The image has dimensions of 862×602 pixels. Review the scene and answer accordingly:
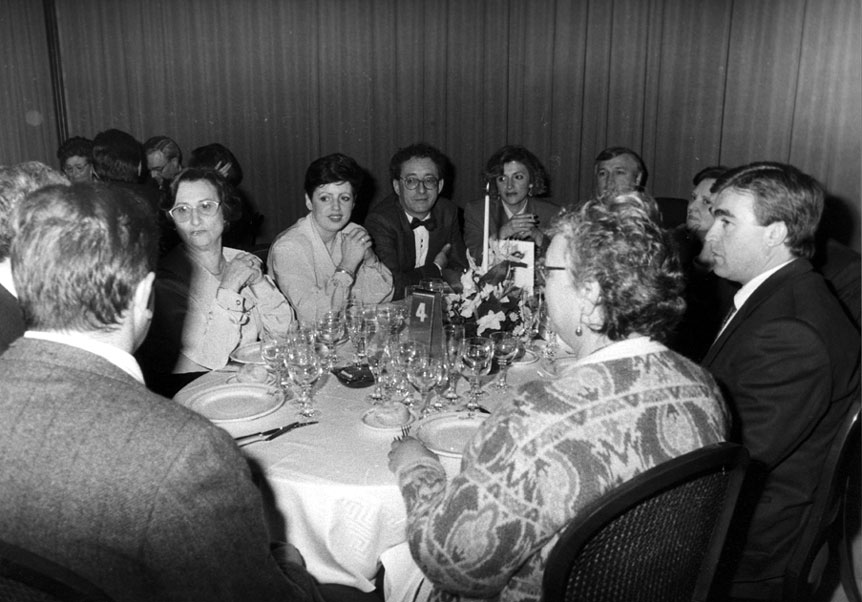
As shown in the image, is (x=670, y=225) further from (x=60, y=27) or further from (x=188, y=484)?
(x=60, y=27)

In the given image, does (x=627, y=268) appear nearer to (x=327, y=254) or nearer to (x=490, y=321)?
(x=490, y=321)

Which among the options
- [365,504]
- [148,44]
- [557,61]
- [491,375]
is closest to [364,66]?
[557,61]

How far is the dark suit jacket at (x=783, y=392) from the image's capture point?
175 centimetres

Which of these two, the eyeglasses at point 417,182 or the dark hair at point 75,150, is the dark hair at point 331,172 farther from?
the dark hair at point 75,150

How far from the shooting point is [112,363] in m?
1.16

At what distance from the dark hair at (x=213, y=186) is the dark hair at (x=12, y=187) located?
0.57m

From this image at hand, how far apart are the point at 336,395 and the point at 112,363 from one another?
1.09m

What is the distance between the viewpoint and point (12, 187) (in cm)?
220

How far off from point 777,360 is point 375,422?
1.04 metres

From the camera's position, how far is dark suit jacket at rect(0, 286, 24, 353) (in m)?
1.95

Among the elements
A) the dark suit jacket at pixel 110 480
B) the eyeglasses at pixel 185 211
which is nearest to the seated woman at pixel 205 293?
the eyeglasses at pixel 185 211

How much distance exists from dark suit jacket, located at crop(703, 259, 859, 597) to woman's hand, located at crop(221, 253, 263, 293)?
68.5 inches

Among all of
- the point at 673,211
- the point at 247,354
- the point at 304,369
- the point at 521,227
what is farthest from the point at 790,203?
the point at 673,211

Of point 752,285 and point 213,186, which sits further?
point 213,186
